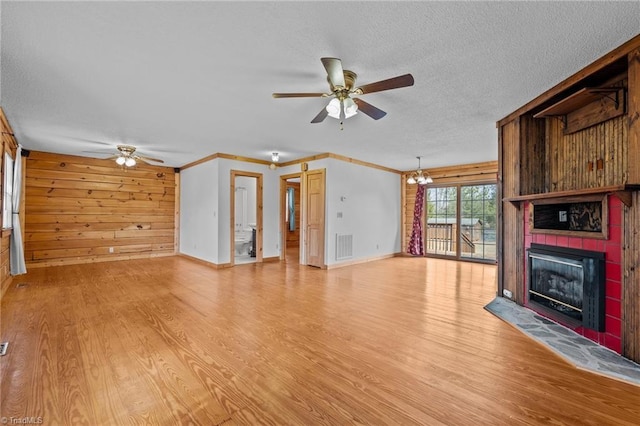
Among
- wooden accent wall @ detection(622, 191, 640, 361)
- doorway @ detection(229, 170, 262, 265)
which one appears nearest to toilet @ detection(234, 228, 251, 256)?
doorway @ detection(229, 170, 262, 265)

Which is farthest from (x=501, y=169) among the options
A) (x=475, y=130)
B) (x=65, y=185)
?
(x=65, y=185)

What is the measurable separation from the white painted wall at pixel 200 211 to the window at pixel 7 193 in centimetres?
302

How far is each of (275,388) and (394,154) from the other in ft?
16.8

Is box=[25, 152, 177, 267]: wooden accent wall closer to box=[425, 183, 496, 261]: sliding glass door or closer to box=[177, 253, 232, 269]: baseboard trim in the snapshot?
box=[177, 253, 232, 269]: baseboard trim

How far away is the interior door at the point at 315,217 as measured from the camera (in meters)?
5.98

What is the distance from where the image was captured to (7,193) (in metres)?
4.22

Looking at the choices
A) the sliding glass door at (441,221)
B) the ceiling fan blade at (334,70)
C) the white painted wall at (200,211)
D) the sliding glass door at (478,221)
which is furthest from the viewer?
the sliding glass door at (441,221)

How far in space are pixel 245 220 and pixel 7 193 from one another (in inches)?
205

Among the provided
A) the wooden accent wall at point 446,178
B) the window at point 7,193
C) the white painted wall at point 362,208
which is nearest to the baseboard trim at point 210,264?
the white painted wall at point 362,208

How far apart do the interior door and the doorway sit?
3.84 feet

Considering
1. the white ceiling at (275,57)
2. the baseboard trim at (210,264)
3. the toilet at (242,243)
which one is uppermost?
the white ceiling at (275,57)

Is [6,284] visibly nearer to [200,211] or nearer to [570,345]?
[200,211]

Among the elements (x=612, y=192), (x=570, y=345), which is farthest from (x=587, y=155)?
(x=570, y=345)

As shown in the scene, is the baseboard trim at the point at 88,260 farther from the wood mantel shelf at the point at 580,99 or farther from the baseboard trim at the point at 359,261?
the wood mantel shelf at the point at 580,99
